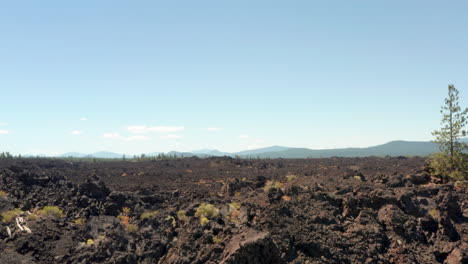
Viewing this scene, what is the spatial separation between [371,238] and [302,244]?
381cm

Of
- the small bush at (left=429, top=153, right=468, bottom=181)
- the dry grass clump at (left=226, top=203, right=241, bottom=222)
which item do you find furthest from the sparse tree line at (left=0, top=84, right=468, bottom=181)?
the dry grass clump at (left=226, top=203, right=241, bottom=222)

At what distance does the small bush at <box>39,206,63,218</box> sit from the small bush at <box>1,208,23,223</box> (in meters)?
1.33

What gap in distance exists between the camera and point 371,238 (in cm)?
1483

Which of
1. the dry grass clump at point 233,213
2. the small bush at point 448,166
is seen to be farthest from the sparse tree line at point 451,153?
the dry grass clump at point 233,213

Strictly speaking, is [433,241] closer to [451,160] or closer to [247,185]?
[451,160]

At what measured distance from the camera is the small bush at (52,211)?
20.7 m

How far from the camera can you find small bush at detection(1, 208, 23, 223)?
61.1 feet

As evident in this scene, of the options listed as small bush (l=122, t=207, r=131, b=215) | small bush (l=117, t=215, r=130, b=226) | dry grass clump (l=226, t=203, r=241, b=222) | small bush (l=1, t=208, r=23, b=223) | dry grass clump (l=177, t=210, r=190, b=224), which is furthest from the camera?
small bush (l=122, t=207, r=131, b=215)

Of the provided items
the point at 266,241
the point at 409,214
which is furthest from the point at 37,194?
the point at 409,214

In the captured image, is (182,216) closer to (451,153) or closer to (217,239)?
(217,239)

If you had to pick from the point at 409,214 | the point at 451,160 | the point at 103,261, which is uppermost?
the point at 451,160

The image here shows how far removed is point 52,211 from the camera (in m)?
21.1

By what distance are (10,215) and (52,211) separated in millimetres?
2448

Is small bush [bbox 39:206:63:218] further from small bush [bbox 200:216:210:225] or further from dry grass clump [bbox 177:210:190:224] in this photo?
small bush [bbox 200:216:210:225]
